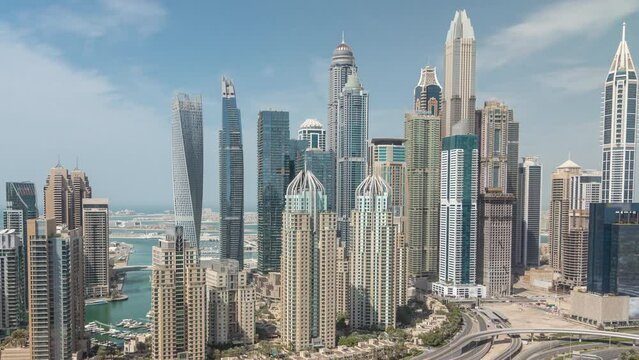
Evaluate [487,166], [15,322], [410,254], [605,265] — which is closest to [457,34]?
[487,166]

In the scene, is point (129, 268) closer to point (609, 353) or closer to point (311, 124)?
point (311, 124)

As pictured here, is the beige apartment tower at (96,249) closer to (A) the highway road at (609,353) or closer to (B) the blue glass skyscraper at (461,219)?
(B) the blue glass skyscraper at (461,219)

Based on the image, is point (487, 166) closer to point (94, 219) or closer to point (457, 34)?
point (457, 34)

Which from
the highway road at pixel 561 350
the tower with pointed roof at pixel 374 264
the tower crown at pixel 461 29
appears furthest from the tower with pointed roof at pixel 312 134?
the highway road at pixel 561 350

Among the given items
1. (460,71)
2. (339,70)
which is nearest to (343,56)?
(339,70)

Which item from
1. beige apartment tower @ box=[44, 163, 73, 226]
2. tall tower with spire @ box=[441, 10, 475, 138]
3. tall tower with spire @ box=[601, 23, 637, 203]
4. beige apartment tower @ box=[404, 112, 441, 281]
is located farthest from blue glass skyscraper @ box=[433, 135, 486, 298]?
beige apartment tower @ box=[44, 163, 73, 226]

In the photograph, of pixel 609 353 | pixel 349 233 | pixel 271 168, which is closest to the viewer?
pixel 609 353
